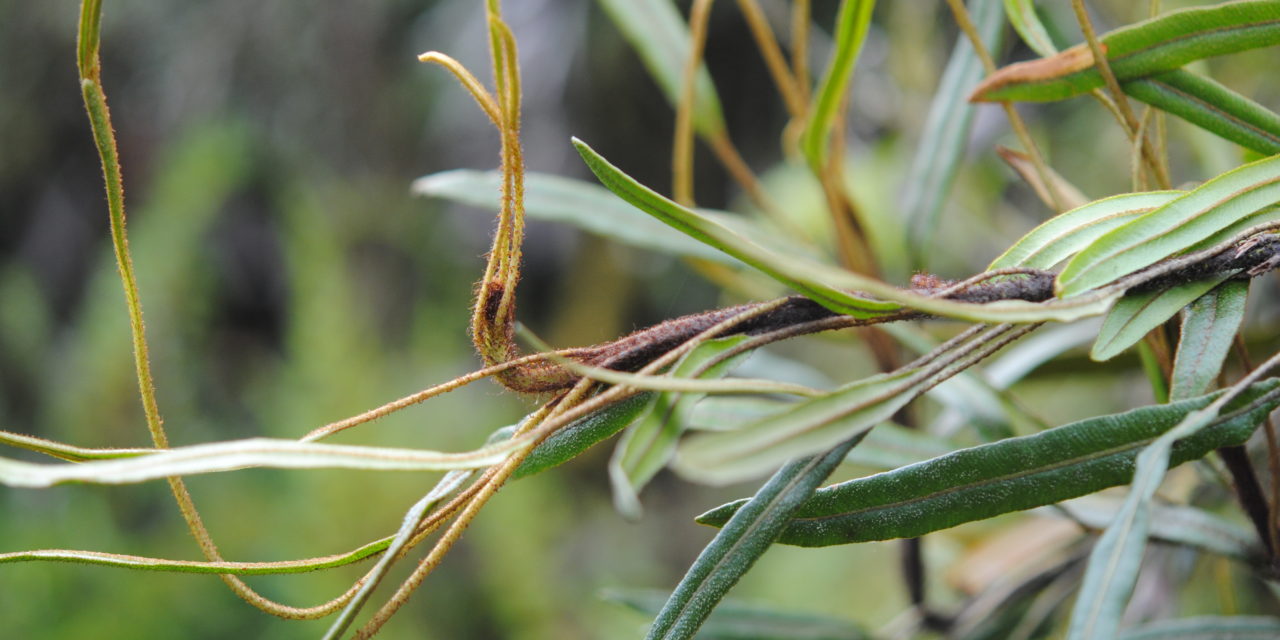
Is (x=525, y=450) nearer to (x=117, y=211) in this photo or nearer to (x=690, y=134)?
(x=117, y=211)

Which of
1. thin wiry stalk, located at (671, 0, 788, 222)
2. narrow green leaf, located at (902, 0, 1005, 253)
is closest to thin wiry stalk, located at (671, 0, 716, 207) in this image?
thin wiry stalk, located at (671, 0, 788, 222)

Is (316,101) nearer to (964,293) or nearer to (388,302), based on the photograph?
(388,302)

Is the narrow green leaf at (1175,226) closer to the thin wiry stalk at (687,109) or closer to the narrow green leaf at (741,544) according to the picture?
the narrow green leaf at (741,544)

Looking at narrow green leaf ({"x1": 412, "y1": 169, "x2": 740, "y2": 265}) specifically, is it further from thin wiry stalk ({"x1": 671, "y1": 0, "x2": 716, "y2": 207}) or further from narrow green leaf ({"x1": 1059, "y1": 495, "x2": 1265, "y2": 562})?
narrow green leaf ({"x1": 1059, "y1": 495, "x2": 1265, "y2": 562})

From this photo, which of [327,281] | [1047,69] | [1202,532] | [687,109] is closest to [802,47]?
[687,109]

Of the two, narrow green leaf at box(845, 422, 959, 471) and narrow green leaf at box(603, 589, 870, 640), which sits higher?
A: narrow green leaf at box(845, 422, 959, 471)

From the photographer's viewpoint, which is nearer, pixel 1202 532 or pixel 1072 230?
pixel 1072 230

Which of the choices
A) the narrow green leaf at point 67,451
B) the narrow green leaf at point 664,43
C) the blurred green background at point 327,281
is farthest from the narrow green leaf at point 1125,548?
the blurred green background at point 327,281
